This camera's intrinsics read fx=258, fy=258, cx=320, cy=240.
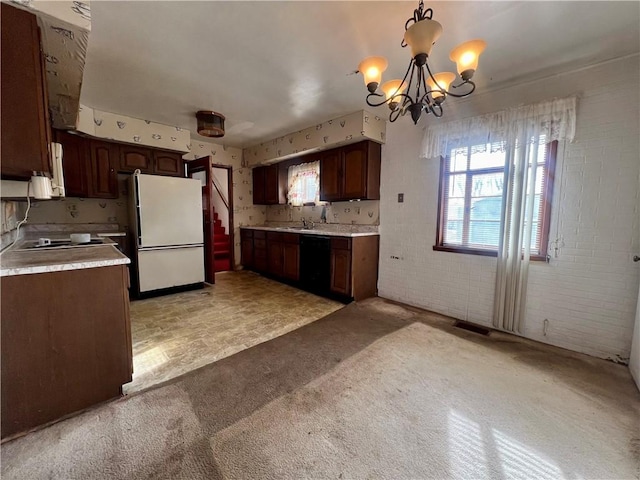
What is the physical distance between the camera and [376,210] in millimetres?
3805

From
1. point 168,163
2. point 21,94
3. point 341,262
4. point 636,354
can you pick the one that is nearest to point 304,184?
point 341,262

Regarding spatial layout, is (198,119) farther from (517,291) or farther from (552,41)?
(517,291)

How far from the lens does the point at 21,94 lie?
1.27 metres

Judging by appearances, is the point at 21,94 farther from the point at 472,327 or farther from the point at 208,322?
the point at 472,327

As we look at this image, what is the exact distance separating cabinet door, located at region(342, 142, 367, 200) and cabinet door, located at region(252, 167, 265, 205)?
217cm

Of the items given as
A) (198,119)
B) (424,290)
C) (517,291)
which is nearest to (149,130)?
(198,119)

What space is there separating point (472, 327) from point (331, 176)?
8.77 feet

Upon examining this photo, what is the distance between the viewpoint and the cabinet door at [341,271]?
345 centimetres

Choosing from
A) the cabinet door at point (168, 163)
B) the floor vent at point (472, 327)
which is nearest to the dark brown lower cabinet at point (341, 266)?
the floor vent at point (472, 327)

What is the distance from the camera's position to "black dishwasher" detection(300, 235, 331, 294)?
3713 mm

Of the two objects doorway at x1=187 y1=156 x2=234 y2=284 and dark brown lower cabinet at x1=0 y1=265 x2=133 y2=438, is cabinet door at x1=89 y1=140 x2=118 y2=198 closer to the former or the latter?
doorway at x1=187 y1=156 x2=234 y2=284

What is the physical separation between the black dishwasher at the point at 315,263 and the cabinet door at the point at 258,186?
1.80 meters

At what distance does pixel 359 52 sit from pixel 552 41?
1.44m

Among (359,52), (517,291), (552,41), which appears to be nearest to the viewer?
(552,41)
